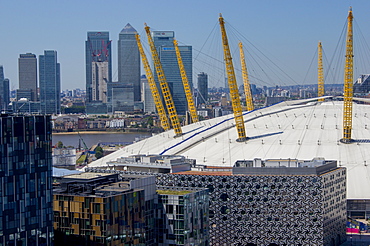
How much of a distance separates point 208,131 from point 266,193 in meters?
22.8

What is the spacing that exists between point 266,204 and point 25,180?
1788 centimetres

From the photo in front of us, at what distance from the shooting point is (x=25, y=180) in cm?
3189

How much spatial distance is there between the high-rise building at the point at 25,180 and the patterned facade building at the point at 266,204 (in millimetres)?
13949

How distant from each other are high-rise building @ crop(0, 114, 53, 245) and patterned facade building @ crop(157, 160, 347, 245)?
45.8ft

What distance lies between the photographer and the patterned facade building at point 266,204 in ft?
149

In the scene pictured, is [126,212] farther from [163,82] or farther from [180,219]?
[163,82]

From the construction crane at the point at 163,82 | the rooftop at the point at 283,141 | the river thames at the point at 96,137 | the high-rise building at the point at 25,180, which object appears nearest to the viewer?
the high-rise building at the point at 25,180

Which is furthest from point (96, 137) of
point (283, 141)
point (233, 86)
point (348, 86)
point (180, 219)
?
point (180, 219)

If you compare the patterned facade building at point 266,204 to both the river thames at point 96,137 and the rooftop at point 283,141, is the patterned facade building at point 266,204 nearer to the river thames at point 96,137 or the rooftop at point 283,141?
the rooftop at point 283,141

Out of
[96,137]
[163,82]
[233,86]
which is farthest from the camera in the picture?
[96,137]

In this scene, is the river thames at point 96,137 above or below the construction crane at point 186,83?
below

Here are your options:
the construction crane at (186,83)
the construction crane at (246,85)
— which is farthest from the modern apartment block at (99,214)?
the construction crane at (246,85)

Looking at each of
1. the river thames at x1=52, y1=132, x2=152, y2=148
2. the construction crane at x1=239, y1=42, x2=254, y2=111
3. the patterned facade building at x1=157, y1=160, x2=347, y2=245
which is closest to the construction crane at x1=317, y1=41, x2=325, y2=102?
the construction crane at x1=239, y1=42, x2=254, y2=111

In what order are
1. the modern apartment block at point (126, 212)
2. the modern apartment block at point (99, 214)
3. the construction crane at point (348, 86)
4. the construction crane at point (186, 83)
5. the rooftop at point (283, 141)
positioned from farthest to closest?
the construction crane at point (186, 83) < the construction crane at point (348, 86) < the rooftop at point (283, 141) < the modern apartment block at point (126, 212) < the modern apartment block at point (99, 214)
